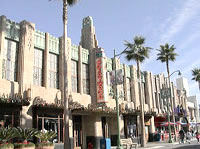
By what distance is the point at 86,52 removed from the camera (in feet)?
99.5

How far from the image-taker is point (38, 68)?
938 inches

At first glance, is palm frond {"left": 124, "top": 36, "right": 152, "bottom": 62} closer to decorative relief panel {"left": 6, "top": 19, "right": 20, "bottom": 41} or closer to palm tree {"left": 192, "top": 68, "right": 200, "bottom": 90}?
decorative relief panel {"left": 6, "top": 19, "right": 20, "bottom": 41}

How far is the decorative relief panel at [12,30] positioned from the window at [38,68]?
8.19 feet

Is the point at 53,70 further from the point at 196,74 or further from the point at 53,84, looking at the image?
the point at 196,74

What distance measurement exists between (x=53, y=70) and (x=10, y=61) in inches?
204

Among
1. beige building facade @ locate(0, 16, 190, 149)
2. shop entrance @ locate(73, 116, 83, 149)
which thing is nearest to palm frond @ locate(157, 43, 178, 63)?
beige building facade @ locate(0, 16, 190, 149)

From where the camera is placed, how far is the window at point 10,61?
20.8 metres

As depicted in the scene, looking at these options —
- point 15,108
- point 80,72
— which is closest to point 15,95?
point 15,108

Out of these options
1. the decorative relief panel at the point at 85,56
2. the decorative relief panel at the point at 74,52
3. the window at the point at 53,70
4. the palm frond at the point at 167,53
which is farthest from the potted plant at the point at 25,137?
the palm frond at the point at 167,53

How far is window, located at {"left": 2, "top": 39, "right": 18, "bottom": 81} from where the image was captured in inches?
818

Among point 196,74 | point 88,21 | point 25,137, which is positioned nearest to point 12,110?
point 25,137

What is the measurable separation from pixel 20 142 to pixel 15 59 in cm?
761

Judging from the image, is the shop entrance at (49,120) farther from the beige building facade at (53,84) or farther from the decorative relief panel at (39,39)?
the decorative relief panel at (39,39)

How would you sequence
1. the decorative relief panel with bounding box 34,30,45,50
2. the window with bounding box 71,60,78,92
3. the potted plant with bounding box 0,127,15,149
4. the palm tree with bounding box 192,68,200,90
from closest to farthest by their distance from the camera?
1. the potted plant with bounding box 0,127,15,149
2. the decorative relief panel with bounding box 34,30,45,50
3. the window with bounding box 71,60,78,92
4. the palm tree with bounding box 192,68,200,90
